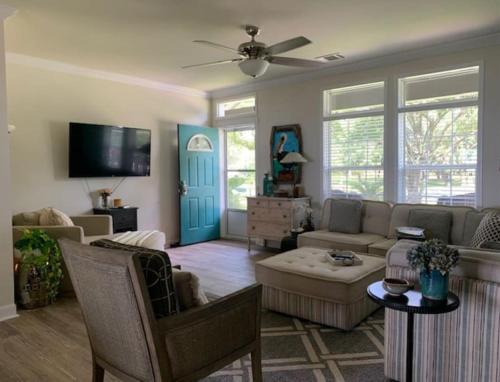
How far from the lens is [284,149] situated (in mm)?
5828

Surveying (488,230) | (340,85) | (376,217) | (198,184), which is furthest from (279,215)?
(488,230)

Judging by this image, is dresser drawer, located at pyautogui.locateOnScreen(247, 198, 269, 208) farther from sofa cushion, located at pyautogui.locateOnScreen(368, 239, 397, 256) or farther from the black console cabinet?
sofa cushion, located at pyautogui.locateOnScreen(368, 239, 397, 256)

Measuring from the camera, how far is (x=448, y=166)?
4430mm

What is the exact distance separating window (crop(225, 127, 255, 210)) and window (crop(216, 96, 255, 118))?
0.93ft

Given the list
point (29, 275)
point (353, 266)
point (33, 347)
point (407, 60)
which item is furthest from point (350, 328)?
point (407, 60)

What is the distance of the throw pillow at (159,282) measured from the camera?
62.4 inches

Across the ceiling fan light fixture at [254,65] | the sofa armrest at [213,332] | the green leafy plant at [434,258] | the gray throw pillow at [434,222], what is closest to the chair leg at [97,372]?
the sofa armrest at [213,332]

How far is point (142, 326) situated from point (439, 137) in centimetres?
420

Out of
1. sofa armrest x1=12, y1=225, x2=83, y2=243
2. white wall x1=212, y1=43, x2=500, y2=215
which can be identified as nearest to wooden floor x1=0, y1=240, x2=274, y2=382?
sofa armrest x1=12, y1=225, x2=83, y2=243

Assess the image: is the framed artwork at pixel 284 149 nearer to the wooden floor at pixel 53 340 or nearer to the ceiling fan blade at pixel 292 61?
the wooden floor at pixel 53 340

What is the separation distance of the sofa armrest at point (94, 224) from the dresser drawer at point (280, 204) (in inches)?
89.0

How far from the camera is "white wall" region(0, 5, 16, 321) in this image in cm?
320

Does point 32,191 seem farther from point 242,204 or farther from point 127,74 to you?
point 242,204

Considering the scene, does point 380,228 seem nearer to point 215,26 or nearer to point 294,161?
point 294,161
